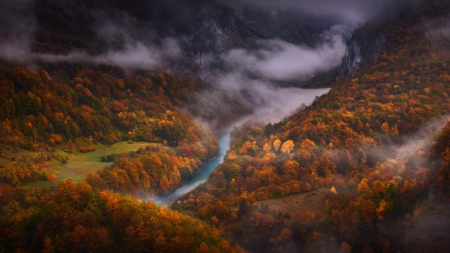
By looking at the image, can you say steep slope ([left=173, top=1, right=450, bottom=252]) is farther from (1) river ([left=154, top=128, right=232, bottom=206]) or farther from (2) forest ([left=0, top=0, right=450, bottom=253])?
(1) river ([left=154, top=128, right=232, bottom=206])

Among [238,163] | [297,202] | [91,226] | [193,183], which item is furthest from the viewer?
[193,183]

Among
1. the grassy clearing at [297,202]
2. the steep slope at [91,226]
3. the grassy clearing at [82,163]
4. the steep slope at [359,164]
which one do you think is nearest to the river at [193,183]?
the steep slope at [359,164]

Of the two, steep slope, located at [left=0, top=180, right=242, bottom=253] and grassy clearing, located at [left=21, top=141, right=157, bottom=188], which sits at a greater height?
grassy clearing, located at [left=21, top=141, right=157, bottom=188]

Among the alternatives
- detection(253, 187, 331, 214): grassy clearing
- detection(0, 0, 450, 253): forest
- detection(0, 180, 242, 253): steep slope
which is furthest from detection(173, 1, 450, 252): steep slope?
detection(0, 180, 242, 253): steep slope

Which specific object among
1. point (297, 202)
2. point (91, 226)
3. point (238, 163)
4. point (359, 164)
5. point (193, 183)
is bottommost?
point (91, 226)

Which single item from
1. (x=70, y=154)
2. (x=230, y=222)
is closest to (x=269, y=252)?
(x=230, y=222)

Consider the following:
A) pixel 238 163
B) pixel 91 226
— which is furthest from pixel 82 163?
pixel 238 163

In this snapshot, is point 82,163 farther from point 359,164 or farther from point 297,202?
point 359,164
